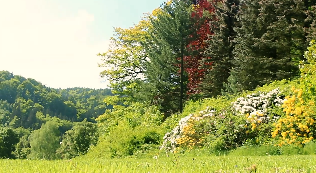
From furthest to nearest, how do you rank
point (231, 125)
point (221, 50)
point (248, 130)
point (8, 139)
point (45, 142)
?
point (45, 142)
point (8, 139)
point (221, 50)
point (231, 125)
point (248, 130)

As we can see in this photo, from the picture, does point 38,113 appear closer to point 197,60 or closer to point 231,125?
point 197,60

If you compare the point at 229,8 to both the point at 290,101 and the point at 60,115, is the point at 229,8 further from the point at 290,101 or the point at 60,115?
the point at 60,115

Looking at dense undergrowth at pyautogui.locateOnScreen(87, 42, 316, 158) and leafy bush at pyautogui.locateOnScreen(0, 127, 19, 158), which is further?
leafy bush at pyautogui.locateOnScreen(0, 127, 19, 158)

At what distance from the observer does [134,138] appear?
15195 millimetres

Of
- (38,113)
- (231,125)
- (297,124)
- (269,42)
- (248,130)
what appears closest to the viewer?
(297,124)

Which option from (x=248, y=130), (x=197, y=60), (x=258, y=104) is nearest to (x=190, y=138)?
(x=248, y=130)

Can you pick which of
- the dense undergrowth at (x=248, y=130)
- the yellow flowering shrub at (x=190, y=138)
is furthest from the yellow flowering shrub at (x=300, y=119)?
the yellow flowering shrub at (x=190, y=138)

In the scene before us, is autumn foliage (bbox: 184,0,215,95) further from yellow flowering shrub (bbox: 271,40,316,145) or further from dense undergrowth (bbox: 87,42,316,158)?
yellow flowering shrub (bbox: 271,40,316,145)

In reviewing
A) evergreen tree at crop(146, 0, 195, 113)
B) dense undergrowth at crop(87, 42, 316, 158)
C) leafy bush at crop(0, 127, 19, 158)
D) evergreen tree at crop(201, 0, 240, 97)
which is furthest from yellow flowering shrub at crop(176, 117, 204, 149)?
leafy bush at crop(0, 127, 19, 158)

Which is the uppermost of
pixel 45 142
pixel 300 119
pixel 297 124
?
pixel 300 119

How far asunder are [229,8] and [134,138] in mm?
13811

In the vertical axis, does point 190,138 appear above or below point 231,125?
below

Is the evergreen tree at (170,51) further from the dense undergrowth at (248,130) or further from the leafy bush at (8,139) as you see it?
the leafy bush at (8,139)

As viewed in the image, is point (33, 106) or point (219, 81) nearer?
point (219, 81)
